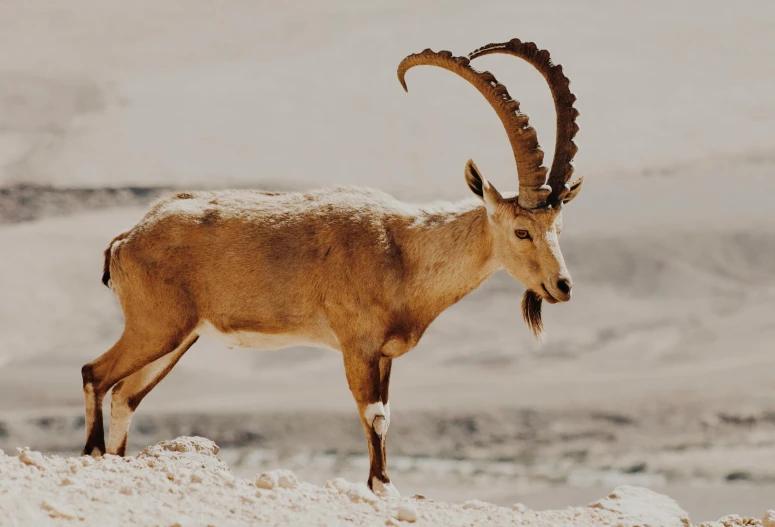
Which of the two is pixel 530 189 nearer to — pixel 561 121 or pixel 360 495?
pixel 561 121

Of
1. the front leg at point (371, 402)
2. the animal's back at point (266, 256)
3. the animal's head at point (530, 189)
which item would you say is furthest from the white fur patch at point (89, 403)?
the animal's head at point (530, 189)

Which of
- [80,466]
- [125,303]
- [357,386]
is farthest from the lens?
[125,303]

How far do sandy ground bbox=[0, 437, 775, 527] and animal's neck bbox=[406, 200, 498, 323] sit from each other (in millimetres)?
1921

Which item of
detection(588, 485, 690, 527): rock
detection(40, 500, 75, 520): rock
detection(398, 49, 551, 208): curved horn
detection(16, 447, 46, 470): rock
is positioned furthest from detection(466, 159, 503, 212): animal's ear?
detection(40, 500, 75, 520): rock

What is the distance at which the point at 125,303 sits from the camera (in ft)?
33.6

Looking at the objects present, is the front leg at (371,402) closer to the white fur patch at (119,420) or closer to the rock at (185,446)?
the rock at (185,446)

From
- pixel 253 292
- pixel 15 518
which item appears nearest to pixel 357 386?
pixel 253 292

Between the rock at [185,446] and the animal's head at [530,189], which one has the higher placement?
the animal's head at [530,189]

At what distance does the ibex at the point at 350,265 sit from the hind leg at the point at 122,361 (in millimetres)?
12

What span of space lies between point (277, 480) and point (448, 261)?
2.90m

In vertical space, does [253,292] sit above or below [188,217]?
below

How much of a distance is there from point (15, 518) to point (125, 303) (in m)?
4.15

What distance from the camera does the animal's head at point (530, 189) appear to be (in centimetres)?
930

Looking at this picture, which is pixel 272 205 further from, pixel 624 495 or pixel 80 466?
pixel 624 495
